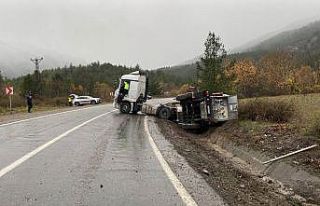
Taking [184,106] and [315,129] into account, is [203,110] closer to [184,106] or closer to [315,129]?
[184,106]

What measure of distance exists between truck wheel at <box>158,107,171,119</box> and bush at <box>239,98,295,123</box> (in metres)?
8.22

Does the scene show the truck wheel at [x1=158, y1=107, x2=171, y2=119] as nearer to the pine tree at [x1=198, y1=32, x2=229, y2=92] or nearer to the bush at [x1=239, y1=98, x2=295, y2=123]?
the pine tree at [x1=198, y1=32, x2=229, y2=92]

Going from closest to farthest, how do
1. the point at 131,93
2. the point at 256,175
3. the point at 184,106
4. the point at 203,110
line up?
1. the point at 256,175
2. the point at 203,110
3. the point at 184,106
4. the point at 131,93

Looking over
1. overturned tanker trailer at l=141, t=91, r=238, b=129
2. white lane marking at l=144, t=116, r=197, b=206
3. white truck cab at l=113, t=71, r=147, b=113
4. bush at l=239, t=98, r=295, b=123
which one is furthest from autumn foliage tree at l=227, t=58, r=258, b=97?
white lane marking at l=144, t=116, r=197, b=206

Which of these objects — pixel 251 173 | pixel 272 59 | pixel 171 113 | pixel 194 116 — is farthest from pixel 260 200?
pixel 272 59

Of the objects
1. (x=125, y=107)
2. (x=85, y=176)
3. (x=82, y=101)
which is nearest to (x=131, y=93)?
(x=125, y=107)

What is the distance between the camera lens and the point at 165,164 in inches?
405

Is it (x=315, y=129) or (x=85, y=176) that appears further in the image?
(x=315, y=129)

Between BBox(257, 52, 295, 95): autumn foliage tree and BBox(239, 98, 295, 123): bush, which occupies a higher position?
BBox(257, 52, 295, 95): autumn foliage tree

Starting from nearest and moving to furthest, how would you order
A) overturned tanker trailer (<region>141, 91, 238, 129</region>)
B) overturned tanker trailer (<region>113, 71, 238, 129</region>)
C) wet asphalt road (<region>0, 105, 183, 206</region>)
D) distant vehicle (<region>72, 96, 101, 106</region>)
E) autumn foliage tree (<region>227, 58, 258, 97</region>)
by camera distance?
1. wet asphalt road (<region>0, 105, 183, 206</region>)
2. overturned tanker trailer (<region>141, 91, 238, 129</region>)
3. overturned tanker trailer (<region>113, 71, 238, 129</region>)
4. autumn foliage tree (<region>227, 58, 258, 97</region>)
5. distant vehicle (<region>72, 96, 101, 106</region>)

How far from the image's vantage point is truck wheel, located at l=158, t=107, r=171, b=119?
1145 inches

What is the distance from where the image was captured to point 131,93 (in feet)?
111

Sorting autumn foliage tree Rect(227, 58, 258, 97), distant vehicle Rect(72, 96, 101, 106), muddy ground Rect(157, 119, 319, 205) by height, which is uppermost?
autumn foliage tree Rect(227, 58, 258, 97)

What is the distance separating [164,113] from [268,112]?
10928 millimetres
